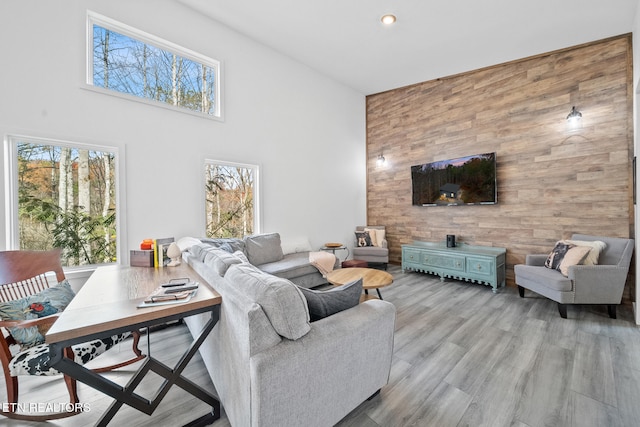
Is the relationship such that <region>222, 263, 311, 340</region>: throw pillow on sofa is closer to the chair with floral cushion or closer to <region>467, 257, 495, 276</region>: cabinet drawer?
the chair with floral cushion

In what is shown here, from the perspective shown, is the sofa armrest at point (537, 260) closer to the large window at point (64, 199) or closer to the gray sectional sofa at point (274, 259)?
the gray sectional sofa at point (274, 259)

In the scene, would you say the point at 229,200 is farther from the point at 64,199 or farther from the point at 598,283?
the point at 598,283

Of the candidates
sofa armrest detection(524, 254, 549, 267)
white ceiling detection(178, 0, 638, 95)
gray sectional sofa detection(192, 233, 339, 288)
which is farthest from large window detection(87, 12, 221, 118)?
sofa armrest detection(524, 254, 549, 267)

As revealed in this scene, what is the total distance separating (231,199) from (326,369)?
3066 mm

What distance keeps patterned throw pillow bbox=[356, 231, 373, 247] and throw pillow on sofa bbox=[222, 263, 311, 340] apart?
4.14 metres

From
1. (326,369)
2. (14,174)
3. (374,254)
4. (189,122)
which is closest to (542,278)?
(374,254)

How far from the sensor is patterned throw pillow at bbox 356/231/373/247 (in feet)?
17.6

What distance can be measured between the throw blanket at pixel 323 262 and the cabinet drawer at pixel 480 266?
6.81ft

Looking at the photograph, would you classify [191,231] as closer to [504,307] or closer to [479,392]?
[479,392]

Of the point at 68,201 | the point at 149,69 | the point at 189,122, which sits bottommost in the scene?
the point at 68,201

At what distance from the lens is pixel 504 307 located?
3320 mm

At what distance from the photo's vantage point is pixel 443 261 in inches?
174

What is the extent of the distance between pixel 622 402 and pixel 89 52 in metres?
5.13

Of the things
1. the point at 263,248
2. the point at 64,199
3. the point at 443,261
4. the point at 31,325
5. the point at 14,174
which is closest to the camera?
the point at 31,325
